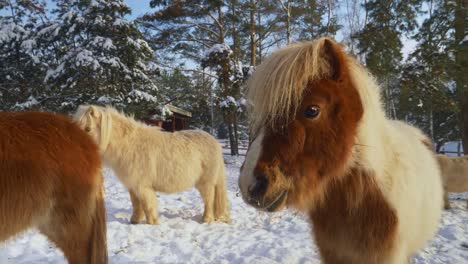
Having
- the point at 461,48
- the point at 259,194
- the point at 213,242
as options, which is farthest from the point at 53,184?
the point at 461,48

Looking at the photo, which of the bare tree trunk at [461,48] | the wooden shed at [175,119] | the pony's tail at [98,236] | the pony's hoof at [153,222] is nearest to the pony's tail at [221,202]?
the pony's hoof at [153,222]

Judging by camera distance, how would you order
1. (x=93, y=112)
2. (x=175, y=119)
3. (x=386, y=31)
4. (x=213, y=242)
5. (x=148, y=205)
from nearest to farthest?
1. (x=213, y=242)
2. (x=93, y=112)
3. (x=148, y=205)
4. (x=386, y=31)
5. (x=175, y=119)

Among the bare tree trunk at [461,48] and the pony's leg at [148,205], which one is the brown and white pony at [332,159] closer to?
the pony's leg at [148,205]

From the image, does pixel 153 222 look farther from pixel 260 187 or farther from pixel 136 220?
pixel 260 187

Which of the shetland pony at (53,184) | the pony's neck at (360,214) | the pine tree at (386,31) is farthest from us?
the pine tree at (386,31)

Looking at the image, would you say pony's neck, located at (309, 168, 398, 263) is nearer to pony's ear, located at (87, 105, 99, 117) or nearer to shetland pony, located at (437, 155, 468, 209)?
pony's ear, located at (87, 105, 99, 117)

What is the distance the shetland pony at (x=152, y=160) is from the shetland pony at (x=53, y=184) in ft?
8.00

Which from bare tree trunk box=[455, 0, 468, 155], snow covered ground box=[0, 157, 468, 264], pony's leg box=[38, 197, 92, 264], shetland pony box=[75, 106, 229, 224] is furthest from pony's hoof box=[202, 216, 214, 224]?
bare tree trunk box=[455, 0, 468, 155]

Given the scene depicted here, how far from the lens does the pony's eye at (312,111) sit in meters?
1.45

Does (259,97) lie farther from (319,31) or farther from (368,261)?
(319,31)

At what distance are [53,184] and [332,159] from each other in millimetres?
2216

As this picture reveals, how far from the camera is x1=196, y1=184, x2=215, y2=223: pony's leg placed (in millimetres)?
5660

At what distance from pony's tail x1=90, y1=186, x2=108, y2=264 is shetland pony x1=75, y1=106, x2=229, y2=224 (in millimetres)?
2443

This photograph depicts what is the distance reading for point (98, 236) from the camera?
272cm
